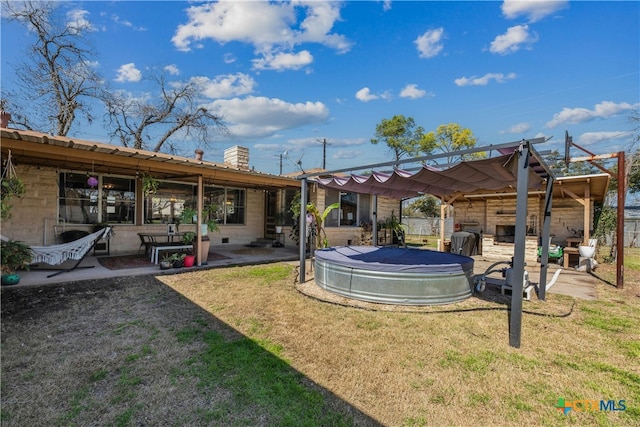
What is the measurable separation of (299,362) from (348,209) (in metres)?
10.2

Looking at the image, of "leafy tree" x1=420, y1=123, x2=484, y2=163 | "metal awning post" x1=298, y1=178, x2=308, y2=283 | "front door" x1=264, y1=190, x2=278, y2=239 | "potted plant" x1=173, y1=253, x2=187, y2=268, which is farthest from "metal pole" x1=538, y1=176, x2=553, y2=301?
"leafy tree" x1=420, y1=123, x2=484, y2=163

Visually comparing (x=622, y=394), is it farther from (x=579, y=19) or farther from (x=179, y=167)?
(x=579, y=19)

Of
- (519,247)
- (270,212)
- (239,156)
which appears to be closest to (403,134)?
(270,212)

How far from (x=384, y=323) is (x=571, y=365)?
2.01m

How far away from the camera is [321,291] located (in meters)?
5.64

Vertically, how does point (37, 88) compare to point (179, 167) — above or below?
above

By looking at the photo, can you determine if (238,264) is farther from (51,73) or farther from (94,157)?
(51,73)

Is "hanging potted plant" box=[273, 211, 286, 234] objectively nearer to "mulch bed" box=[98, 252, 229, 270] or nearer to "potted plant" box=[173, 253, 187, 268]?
"mulch bed" box=[98, 252, 229, 270]

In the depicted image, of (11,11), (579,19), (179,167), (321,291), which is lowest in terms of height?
(321,291)

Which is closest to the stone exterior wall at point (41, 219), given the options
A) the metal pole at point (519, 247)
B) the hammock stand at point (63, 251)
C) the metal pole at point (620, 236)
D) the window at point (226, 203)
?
the hammock stand at point (63, 251)

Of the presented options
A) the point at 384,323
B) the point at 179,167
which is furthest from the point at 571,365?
the point at 179,167

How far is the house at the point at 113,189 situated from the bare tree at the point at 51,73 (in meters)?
10.9

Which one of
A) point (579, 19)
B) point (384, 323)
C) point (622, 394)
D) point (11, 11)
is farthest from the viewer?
point (11, 11)

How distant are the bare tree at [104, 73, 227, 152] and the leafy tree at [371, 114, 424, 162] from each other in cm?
1385
